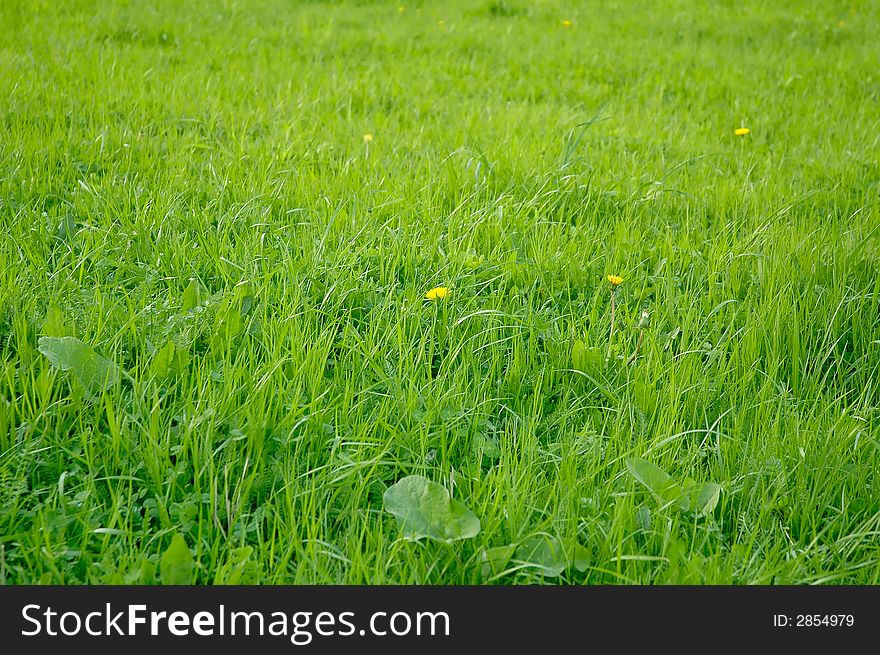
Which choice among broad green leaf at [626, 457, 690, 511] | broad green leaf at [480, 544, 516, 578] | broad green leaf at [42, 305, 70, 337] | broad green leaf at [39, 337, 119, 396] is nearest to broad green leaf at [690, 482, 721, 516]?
broad green leaf at [626, 457, 690, 511]

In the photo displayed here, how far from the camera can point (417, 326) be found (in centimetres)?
217

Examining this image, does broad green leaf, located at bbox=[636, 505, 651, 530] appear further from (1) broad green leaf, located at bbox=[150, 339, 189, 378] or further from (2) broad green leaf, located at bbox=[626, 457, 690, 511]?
(1) broad green leaf, located at bbox=[150, 339, 189, 378]

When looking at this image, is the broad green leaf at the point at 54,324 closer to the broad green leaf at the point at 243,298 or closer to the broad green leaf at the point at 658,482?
the broad green leaf at the point at 243,298

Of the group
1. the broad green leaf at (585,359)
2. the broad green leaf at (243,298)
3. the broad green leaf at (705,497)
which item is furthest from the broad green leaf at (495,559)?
the broad green leaf at (243,298)

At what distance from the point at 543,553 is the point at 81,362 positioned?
3.96ft

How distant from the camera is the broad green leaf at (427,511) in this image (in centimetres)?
151

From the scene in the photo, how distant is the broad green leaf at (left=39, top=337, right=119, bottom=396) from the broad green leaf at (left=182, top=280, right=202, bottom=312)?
0.37m

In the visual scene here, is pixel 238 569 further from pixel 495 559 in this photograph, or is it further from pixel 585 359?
pixel 585 359

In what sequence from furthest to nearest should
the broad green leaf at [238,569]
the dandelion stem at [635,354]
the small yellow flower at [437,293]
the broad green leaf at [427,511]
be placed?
the small yellow flower at [437,293] < the dandelion stem at [635,354] < the broad green leaf at [427,511] < the broad green leaf at [238,569]

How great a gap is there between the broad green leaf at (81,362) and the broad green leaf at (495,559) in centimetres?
100

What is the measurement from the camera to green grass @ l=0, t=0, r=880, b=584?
1.56 m

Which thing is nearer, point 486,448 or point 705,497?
point 705,497

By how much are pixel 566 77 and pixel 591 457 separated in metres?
3.98

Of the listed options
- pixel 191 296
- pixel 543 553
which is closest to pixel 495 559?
pixel 543 553
